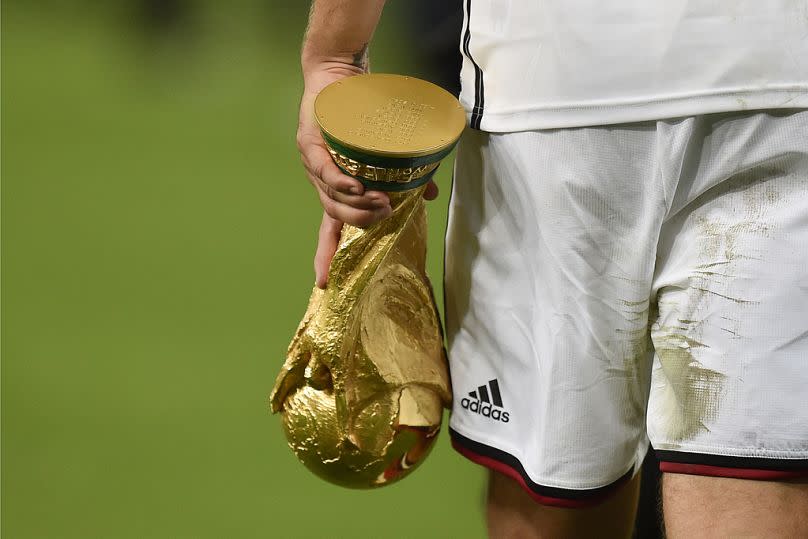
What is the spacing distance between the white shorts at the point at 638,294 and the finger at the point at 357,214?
4.0 inches

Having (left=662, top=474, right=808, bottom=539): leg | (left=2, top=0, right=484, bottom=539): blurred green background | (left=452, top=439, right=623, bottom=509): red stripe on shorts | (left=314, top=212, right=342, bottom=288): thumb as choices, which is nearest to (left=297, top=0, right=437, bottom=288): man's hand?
(left=314, top=212, right=342, bottom=288): thumb

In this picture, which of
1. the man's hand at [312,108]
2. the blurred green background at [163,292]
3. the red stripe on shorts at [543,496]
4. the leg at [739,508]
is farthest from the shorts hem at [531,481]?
the blurred green background at [163,292]

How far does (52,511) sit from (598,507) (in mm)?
860

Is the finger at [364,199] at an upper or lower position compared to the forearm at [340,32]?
lower

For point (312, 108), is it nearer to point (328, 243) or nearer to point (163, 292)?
point (328, 243)

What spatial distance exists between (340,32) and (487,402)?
0.36m

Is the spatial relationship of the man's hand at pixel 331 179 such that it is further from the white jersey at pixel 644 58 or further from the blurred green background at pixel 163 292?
the blurred green background at pixel 163 292

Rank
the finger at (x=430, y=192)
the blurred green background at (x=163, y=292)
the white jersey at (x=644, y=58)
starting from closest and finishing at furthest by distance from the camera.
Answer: the white jersey at (x=644, y=58)
the finger at (x=430, y=192)
the blurred green background at (x=163, y=292)

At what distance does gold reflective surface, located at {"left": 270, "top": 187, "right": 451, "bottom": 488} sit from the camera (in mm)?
927

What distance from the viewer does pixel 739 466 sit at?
806mm

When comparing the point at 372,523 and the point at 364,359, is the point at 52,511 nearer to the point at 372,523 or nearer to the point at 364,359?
the point at 372,523

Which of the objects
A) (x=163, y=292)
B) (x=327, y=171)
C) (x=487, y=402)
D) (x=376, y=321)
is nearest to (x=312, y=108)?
(x=327, y=171)

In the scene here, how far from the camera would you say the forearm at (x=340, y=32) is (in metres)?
0.93

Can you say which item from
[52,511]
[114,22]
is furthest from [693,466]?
[114,22]
